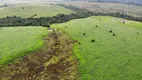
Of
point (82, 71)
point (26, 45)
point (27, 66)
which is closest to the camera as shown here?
point (82, 71)

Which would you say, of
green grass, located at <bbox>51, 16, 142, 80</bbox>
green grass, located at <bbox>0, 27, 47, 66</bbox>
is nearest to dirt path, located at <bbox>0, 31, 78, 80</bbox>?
green grass, located at <bbox>51, 16, 142, 80</bbox>

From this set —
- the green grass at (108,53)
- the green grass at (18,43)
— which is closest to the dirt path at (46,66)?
the green grass at (108,53)

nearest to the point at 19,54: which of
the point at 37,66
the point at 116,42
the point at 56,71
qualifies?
the point at 37,66

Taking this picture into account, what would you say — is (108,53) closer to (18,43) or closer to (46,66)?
(46,66)

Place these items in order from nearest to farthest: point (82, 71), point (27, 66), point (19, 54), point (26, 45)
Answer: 1. point (82, 71)
2. point (27, 66)
3. point (19, 54)
4. point (26, 45)

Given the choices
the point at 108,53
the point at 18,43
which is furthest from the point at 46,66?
the point at 18,43

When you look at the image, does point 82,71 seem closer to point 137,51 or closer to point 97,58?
point 97,58
